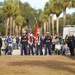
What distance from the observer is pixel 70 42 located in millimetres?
24141

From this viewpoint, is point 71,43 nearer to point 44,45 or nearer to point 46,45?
point 46,45

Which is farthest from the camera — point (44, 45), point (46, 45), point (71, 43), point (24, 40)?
point (44, 45)

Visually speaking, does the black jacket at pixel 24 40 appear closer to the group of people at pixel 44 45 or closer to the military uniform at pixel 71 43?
the group of people at pixel 44 45

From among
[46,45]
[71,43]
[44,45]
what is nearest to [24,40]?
[46,45]

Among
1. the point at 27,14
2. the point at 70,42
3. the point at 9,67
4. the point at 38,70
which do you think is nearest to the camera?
the point at 38,70

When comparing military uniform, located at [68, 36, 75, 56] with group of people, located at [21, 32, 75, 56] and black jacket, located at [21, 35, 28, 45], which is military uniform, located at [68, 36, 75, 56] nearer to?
group of people, located at [21, 32, 75, 56]

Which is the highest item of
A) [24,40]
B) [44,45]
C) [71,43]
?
[24,40]

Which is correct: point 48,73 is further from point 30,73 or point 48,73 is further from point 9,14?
point 9,14

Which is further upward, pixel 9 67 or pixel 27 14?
pixel 27 14

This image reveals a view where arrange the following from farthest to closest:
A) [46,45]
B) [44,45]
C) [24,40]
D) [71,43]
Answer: [44,45] → [46,45] → [24,40] → [71,43]

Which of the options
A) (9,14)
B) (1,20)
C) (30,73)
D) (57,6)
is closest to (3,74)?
(30,73)

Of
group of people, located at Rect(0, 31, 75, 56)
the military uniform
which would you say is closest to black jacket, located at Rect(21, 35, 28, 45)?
group of people, located at Rect(0, 31, 75, 56)

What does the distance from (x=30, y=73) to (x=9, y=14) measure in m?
57.3

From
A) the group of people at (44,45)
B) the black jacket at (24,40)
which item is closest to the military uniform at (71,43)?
the group of people at (44,45)
